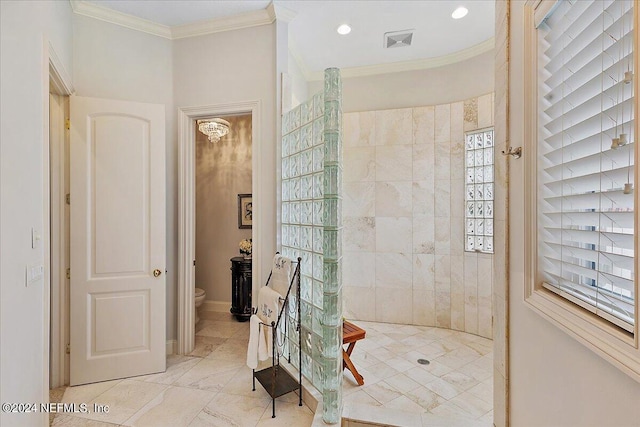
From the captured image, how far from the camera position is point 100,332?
2.37 meters

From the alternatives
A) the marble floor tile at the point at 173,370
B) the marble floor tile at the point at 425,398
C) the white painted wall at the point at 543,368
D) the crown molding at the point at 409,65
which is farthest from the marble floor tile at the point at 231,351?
the crown molding at the point at 409,65

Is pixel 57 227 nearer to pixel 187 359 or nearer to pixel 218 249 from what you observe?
pixel 187 359

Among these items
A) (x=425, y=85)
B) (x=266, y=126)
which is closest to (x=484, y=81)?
(x=425, y=85)

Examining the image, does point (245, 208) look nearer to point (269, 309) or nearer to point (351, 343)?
point (269, 309)

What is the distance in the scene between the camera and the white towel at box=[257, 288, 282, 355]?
208 cm

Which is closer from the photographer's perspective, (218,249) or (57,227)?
(57,227)

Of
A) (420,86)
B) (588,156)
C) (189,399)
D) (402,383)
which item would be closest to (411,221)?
(420,86)

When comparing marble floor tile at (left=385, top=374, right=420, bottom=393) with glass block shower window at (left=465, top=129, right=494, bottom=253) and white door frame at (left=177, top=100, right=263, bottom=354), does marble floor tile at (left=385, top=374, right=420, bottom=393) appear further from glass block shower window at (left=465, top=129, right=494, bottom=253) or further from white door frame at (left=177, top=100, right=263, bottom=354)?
white door frame at (left=177, top=100, right=263, bottom=354)

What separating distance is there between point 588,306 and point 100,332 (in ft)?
9.80

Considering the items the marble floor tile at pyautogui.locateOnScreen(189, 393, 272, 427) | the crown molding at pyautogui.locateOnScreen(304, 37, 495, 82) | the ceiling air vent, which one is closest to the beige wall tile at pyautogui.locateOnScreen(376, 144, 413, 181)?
the crown molding at pyautogui.locateOnScreen(304, 37, 495, 82)

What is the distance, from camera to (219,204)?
13.6 ft

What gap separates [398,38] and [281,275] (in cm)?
261

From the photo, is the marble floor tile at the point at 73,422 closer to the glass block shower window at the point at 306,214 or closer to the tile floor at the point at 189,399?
the tile floor at the point at 189,399

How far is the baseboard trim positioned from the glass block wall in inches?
75.7
